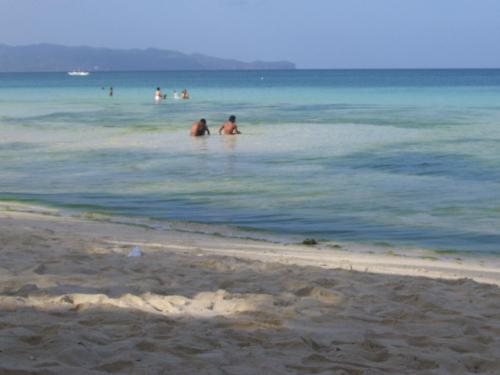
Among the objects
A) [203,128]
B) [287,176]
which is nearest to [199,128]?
[203,128]

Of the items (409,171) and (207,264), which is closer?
(207,264)

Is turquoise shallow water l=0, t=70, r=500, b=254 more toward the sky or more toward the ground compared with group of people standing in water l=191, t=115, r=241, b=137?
more toward the ground

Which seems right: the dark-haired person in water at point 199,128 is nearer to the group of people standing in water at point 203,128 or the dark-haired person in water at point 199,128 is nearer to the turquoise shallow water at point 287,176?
the group of people standing in water at point 203,128

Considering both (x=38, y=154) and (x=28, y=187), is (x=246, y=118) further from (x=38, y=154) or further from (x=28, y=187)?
(x=28, y=187)

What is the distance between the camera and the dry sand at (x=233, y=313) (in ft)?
15.2

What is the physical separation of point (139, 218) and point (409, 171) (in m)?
8.57

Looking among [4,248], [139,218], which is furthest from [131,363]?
[139,218]

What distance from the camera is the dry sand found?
4.62 m

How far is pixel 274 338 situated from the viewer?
Result: 5.19 m

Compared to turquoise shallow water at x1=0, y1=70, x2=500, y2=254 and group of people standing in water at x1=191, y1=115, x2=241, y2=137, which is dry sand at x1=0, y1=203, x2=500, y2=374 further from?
group of people standing in water at x1=191, y1=115, x2=241, y2=137

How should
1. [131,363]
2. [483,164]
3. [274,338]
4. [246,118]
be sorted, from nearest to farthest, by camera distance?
[131,363], [274,338], [483,164], [246,118]

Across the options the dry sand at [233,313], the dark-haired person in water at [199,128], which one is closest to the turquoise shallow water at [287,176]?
the dark-haired person in water at [199,128]

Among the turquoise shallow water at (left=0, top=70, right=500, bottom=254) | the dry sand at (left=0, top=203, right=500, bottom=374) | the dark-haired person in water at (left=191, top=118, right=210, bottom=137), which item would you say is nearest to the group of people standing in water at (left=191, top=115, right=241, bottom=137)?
the dark-haired person in water at (left=191, top=118, right=210, bottom=137)

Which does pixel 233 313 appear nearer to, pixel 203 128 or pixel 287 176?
pixel 287 176
